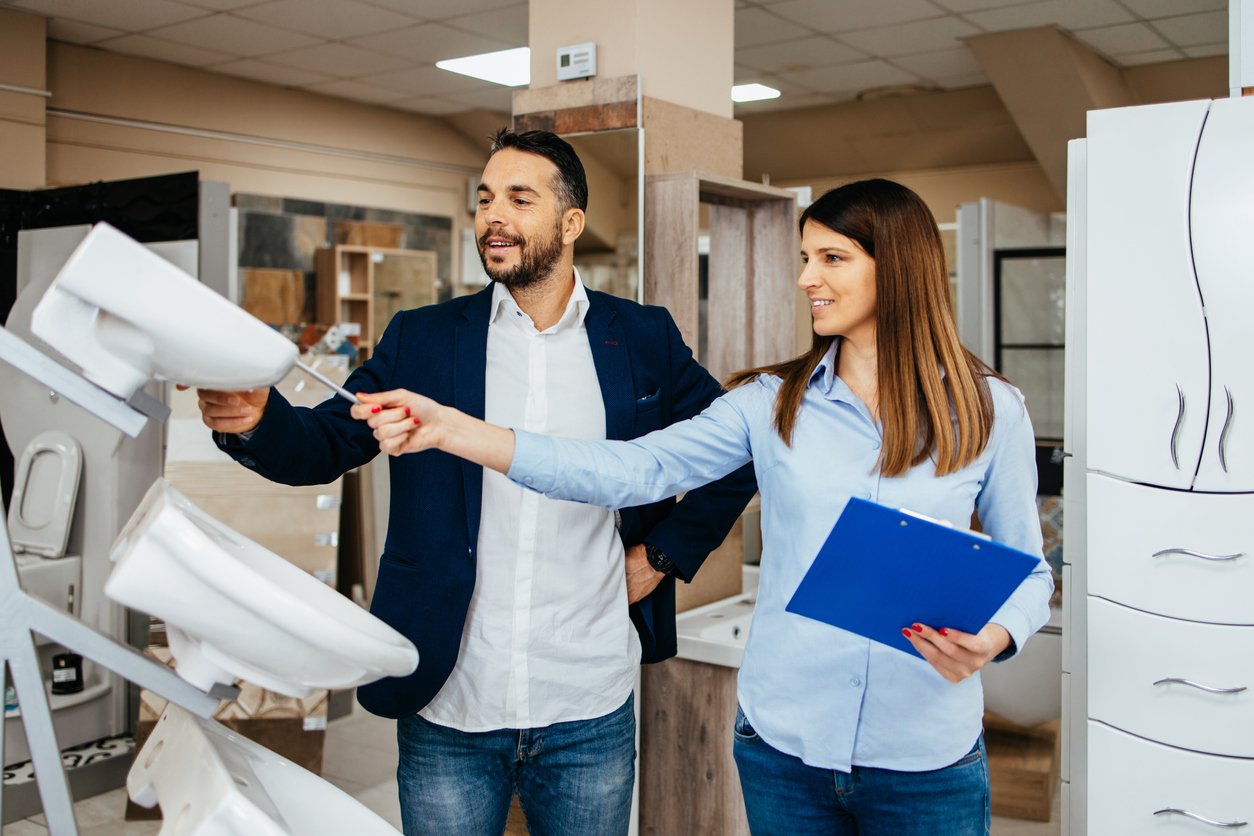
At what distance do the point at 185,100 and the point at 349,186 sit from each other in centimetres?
145

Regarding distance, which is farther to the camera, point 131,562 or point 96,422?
point 96,422

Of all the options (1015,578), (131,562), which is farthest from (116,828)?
(1015,578)

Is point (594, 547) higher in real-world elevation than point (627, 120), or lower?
lower

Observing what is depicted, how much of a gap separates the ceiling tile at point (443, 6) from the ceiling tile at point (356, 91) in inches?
77.3

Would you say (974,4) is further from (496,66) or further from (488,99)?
(488,99)

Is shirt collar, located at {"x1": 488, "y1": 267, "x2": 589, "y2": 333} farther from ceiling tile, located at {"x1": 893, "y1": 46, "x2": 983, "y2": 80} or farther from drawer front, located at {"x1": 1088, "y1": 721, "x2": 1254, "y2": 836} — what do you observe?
ceiling tile, located at {"x1": 893, "y1": 46, "x2": 983, "y2": 80}

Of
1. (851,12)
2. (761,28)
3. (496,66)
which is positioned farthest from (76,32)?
(851,12)

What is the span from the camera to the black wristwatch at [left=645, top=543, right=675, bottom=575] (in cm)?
185

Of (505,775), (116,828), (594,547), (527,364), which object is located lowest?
(116,828)

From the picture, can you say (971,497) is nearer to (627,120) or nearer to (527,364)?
(527,364)

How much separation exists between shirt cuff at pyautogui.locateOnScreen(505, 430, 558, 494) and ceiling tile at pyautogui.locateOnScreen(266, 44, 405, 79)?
5807 millimetres

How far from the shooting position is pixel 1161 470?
2436 millimetres

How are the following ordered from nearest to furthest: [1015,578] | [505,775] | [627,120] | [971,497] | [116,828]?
[1015,578] → [971,497] → [505,775] → [627,120] → [116,828]

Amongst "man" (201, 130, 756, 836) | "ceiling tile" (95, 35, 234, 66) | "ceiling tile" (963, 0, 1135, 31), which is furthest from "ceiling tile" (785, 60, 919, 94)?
"man" (201, 130, 756, 836)
